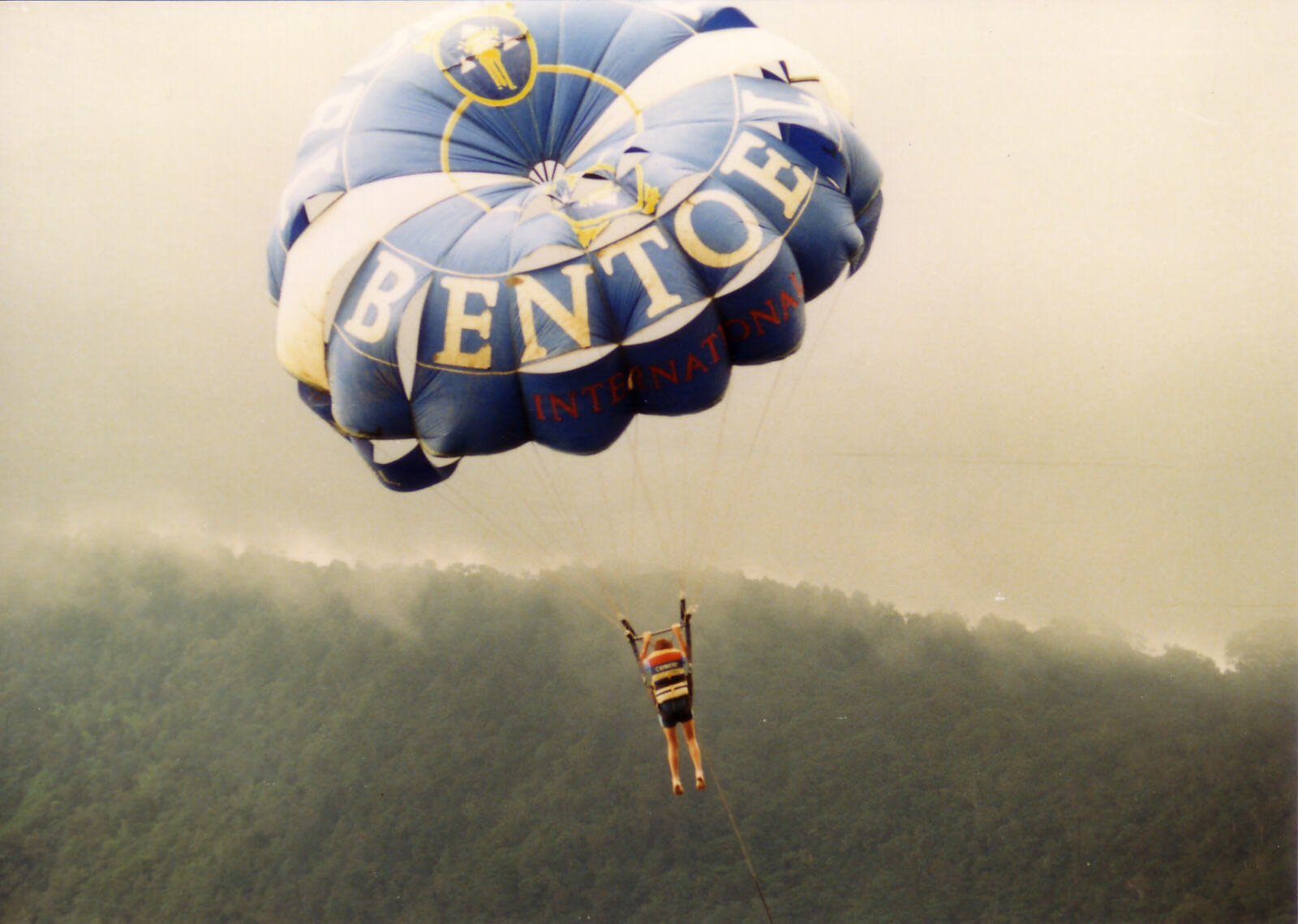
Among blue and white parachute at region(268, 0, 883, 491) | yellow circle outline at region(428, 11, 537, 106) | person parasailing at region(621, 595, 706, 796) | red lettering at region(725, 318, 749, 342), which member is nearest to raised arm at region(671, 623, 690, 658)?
person parasailing at region(621, 595, 706, 796)

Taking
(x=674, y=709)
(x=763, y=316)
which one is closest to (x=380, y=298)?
(x=763, y=316)

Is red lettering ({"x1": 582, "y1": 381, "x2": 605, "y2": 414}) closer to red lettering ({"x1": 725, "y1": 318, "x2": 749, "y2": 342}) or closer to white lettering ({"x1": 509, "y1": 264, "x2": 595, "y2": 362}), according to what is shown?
white lettering ({"x1": 509, "y1": 264, "x2": 595, "y2": 362})

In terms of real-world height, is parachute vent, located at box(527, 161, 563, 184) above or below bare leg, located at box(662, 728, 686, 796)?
above

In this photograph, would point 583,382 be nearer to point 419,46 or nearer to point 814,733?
point 419,46

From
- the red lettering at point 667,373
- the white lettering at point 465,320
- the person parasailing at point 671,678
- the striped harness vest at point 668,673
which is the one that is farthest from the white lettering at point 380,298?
the striped harness vest at point 668,673

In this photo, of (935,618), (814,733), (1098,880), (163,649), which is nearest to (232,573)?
(163,649)
